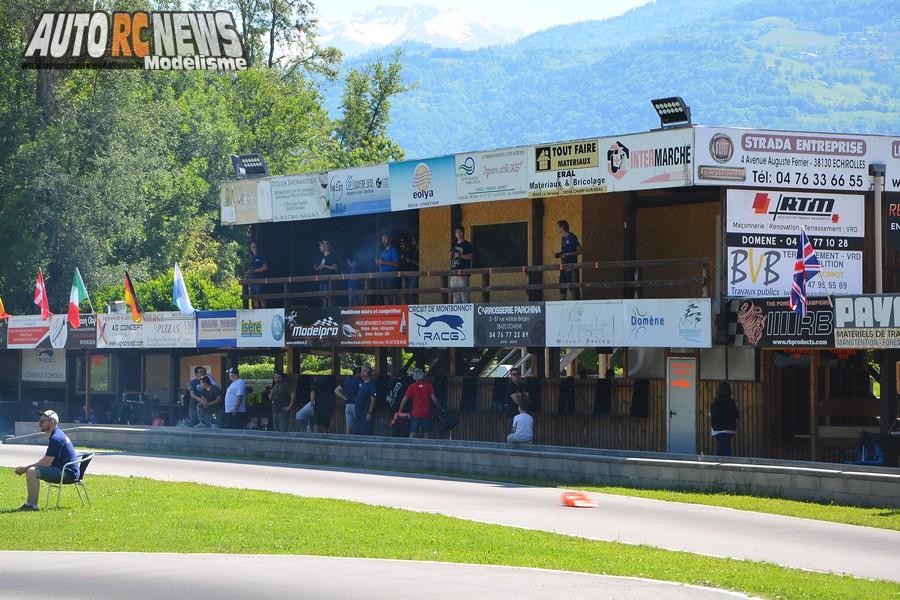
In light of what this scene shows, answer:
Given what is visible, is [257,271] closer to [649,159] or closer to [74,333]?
[74,333]

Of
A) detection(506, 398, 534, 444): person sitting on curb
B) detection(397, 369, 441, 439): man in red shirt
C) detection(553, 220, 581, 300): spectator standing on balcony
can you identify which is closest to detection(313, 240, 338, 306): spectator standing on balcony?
detection(397, 369, 441, 439): man in red shirt

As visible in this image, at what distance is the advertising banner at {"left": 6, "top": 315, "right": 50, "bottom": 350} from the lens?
4116 centimetres

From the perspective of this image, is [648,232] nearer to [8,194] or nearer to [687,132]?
[687,132]

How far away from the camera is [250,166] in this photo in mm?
37062

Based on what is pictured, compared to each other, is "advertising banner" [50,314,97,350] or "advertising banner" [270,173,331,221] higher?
"advertising banner" [270,173,331,221]

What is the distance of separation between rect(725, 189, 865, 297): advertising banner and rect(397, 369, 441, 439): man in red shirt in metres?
6.90

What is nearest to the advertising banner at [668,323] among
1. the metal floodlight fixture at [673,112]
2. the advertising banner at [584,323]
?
the advertising banner at [584,323]

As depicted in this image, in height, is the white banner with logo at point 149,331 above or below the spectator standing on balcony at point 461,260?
below

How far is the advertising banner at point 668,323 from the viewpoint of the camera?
2606 cm

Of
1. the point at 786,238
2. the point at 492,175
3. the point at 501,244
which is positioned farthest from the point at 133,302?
the point at 786,238

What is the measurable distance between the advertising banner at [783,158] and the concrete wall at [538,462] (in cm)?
579

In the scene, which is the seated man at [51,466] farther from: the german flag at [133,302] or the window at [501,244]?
the german flag at [133,302]

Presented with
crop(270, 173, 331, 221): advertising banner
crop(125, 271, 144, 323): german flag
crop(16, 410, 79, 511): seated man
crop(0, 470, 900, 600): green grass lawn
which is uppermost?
crop(270, 173, 331, 221): advertising banner

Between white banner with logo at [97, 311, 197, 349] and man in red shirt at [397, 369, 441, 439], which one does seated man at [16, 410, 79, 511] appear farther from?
white banner with logo at [97, 311, 197, 349]
